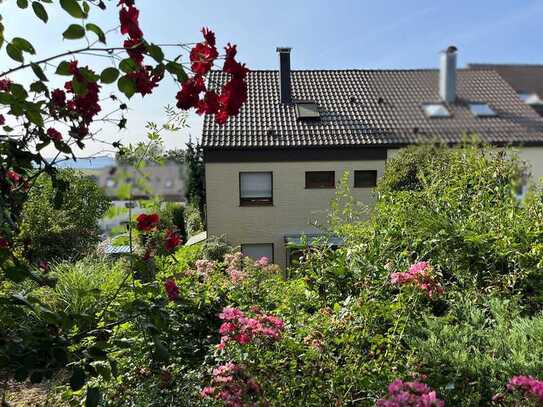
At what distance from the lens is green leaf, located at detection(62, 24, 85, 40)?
1.31 metres

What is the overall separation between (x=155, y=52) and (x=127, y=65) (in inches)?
4.6

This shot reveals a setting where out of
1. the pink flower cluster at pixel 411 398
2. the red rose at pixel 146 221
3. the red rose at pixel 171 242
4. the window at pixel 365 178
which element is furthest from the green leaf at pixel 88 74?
the window at pixel 365 178

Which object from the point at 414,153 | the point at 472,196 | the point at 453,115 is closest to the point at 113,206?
the point at 453,115

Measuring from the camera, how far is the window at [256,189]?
11703mm

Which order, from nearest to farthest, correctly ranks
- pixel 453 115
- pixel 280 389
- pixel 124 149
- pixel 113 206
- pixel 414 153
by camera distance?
pixel 113 206
pixel 124 149
pixel 280 389
pixel 453 115
pixel 414 153

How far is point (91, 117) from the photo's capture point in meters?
1.68

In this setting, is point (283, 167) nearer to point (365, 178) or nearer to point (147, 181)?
point (365, 178)

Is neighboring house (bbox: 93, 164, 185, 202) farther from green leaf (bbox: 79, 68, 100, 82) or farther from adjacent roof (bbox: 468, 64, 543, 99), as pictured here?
adjacent roof (bbox: 468, 64, 543, 99)

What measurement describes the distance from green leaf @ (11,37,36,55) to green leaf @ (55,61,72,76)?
12 centimetres

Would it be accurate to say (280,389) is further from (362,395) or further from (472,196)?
(472,196)

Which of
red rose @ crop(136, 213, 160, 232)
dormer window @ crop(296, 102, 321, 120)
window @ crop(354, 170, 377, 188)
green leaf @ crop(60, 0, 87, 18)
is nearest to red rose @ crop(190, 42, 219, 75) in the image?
→ green leaf @ crop(60, 0, 87, 18)

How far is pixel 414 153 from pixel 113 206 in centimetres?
803

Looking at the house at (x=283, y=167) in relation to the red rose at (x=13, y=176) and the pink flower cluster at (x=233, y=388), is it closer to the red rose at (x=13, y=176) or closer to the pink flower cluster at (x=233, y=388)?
the pink flower cluster at (x=233, y=388)

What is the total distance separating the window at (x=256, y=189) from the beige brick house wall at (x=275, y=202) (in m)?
0.13
